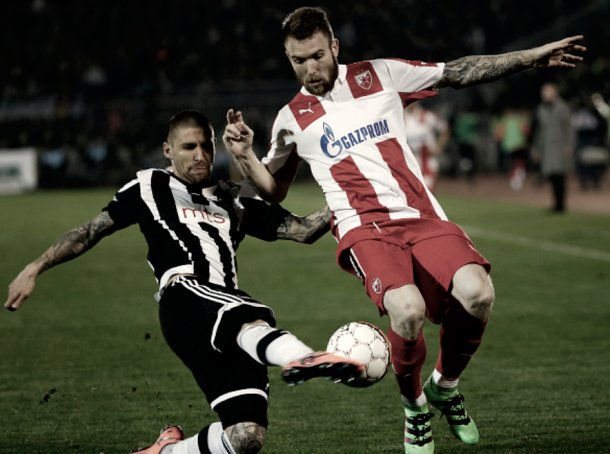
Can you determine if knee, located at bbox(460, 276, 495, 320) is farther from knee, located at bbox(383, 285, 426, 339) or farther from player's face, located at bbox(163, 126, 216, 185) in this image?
player's face, located at bbox(163, 126, 216, 185)

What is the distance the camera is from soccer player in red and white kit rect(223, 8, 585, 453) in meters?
4.18

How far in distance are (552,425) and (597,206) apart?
13378 millimetres

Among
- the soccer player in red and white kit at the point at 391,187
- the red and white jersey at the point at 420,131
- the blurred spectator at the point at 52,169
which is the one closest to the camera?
the soccer player in red and white kit at the point at 391,187

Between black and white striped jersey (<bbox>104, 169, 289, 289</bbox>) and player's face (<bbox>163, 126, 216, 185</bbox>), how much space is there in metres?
0.07

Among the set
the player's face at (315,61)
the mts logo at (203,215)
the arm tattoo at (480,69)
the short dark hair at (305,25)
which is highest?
the short dark hair at (305,25)

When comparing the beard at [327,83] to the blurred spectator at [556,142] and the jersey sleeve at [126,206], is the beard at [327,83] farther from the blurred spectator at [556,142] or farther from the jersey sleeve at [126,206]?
the blurred spectator at [556,142]

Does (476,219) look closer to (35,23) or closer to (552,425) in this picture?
(552,425)

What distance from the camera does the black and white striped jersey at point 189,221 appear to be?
407 centimetres

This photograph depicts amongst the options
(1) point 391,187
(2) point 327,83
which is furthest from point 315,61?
(1) point 391,187

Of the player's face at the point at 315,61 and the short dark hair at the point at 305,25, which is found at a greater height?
the short dark hair at the point at 305,25

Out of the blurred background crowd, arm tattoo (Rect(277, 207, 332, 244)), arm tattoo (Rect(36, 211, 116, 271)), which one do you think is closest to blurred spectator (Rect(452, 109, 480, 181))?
the blurred background crowd

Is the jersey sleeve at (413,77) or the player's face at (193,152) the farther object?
the jersey sleeve at (413,77)

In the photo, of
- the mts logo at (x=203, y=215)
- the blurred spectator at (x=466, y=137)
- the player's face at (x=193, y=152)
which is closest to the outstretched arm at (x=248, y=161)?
the player's face at (x=193, y=152)

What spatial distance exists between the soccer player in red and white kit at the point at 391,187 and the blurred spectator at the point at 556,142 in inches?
474
